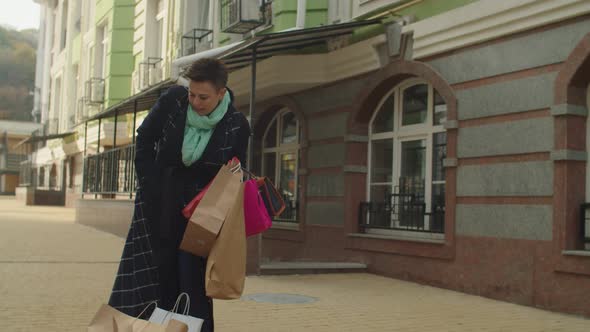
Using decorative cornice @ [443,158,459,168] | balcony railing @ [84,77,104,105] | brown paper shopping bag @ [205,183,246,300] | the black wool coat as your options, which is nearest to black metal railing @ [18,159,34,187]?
balcony railing @ [84,77,104,105]

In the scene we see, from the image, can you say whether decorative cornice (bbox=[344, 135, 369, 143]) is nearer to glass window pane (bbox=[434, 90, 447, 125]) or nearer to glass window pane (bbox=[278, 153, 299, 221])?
glass window pane (bbox=[434, 90, 447, 125])

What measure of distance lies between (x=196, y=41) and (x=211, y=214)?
46.0ft

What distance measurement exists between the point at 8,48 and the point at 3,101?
8.24 meters

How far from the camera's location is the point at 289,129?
13.9 m

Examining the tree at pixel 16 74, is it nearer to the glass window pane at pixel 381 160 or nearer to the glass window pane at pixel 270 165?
the glass window pane at pixel 270 165

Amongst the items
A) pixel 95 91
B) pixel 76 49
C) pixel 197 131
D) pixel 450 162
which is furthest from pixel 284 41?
pixel 76 49

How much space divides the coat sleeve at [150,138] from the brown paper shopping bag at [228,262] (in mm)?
628

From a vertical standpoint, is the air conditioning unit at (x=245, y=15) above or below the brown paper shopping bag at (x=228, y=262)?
above

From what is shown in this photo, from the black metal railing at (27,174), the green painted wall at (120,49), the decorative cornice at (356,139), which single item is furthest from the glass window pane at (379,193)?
the black metal railing at (27,174)

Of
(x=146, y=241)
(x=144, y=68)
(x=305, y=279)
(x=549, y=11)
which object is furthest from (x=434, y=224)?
(x=144, y=68)

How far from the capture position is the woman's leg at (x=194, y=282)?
3.92 meters

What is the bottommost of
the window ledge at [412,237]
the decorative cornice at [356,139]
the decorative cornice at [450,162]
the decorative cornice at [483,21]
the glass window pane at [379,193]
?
the window ledge at [412,237]

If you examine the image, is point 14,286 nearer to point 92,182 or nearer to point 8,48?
point 92,182

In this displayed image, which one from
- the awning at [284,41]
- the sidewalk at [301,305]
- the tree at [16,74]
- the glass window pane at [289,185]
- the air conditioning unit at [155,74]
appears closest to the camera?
the sidewalk at [301,305]
